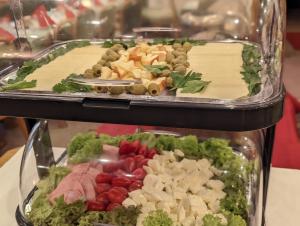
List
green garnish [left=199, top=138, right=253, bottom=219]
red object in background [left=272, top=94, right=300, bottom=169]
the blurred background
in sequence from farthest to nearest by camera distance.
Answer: red object in background [left=272, top=94, right=300, bottom=169], the blurred background, green garnish [left=199, top=138, right=253, bottom=219]

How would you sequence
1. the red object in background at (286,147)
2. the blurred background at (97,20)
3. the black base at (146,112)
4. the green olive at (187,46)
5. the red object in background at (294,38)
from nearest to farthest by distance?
1. the black base at (146,112)
2. the green olive at (187,46)
3. the blurred background at (97,20)
4. the red object in background at (286,147)
5. the red object in background at (294,38)

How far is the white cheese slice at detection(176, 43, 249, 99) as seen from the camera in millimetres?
768

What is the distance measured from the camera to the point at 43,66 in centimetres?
100

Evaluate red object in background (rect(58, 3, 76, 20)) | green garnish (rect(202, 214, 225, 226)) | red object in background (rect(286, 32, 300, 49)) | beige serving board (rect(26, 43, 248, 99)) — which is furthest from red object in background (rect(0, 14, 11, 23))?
red object in background (rect(286, 32, 300, 49))

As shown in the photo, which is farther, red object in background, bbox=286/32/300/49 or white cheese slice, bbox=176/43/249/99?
red object in background, bbox=286/32/300/49

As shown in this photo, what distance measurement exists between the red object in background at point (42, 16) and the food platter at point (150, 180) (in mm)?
398

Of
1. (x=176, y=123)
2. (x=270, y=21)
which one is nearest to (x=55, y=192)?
(x=176, y=123)

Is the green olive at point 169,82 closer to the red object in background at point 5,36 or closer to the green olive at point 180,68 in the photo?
the green olive at point 180,68

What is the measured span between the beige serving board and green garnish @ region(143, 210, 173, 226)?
0.28m

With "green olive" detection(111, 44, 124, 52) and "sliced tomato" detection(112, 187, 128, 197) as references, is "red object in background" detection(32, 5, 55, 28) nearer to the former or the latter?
"green olive" detection(111, 44, 124, 52)

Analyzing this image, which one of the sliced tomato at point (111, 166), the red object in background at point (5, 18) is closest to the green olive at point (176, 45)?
the sliced tomato at point (111, 166)

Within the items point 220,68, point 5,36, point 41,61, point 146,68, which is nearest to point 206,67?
point 220,68

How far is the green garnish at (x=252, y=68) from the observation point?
78cm

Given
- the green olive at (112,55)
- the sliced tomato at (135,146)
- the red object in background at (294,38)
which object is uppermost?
the green olive at (112,55)
